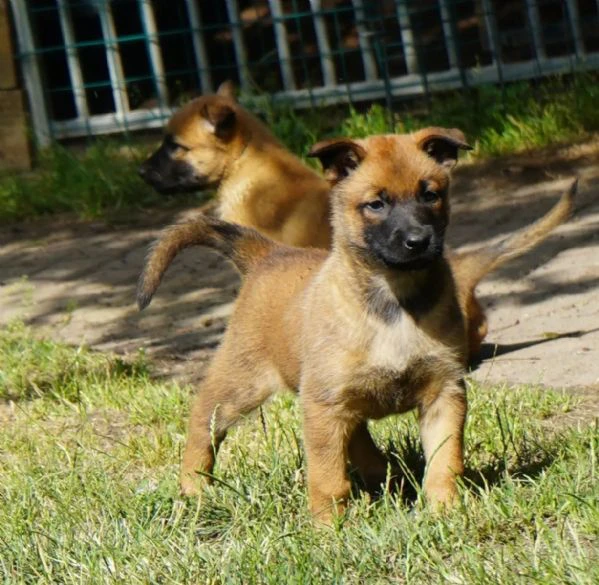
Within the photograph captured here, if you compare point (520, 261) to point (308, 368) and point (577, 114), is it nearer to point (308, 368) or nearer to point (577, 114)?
point (577, 114)

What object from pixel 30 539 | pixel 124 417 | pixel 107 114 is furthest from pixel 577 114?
pixel 30 539

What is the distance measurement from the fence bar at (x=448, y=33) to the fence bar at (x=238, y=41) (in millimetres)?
1529

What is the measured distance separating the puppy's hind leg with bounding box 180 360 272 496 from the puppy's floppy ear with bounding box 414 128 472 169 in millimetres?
967

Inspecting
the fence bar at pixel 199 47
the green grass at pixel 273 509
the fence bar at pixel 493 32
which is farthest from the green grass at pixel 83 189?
the green grass at pixel 273 509

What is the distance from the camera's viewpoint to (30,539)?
157 inches

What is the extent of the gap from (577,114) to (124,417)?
15.7ft

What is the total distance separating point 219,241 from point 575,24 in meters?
5.96

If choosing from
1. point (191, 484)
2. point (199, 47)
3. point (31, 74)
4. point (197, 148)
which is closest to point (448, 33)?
point (199, 47)

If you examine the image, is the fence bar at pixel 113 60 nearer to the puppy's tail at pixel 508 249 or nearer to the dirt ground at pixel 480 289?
the dirt ground at pixel 480 289

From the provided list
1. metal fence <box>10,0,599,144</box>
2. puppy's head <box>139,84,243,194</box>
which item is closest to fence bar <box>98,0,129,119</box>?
metal fence <box>10,0,599,144</box>

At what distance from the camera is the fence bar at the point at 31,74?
10.6 metres

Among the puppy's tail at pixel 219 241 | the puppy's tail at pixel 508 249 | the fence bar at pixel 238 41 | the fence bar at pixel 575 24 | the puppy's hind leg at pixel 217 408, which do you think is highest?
the fence bar at pixel 238 41

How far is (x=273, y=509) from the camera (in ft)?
13.5

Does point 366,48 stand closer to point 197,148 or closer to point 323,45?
point 323,45
